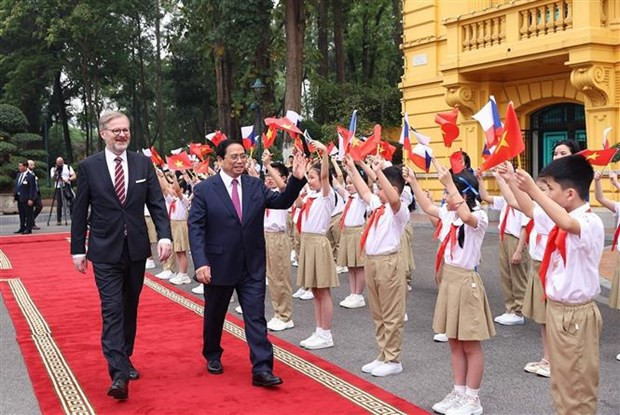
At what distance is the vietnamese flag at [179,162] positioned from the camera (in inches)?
380

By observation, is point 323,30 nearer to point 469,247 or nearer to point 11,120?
point 11,120

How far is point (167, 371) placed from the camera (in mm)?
5859

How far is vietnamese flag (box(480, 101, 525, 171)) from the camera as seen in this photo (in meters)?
3.84

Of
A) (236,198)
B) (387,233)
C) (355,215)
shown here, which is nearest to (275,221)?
(355,215)

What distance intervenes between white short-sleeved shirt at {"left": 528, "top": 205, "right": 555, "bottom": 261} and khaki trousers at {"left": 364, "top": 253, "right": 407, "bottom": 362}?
3.51ft

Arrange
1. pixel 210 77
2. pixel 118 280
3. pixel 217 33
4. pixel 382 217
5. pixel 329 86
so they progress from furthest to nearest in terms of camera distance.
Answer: pixel 210 77, pixel 329 86, pixel 217 33, pixel 382 217, pixel 118 280

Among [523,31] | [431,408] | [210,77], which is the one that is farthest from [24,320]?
[210,77]

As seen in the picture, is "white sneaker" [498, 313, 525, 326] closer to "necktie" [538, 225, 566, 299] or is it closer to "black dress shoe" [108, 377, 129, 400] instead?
"necktie" [538, 225, 566, 299]

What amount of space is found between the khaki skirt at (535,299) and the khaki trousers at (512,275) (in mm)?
1426

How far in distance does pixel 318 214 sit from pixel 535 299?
2300mm

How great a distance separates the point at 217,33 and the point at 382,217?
15282 millimetres

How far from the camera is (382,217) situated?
5711 millimetres

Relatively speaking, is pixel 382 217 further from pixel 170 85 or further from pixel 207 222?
A: pixel 170 85

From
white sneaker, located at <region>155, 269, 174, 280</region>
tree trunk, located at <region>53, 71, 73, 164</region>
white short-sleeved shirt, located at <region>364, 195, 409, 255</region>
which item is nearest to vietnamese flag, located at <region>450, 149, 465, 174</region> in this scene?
white short-sleeved shirt, located at <region>364, 195, 409, 255</region>
